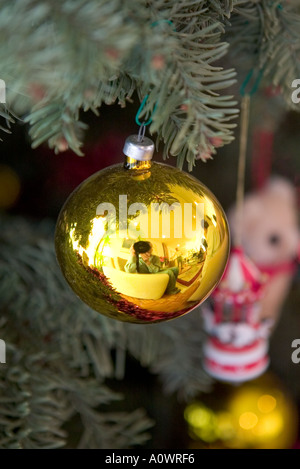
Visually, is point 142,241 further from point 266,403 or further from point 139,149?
point 266,403

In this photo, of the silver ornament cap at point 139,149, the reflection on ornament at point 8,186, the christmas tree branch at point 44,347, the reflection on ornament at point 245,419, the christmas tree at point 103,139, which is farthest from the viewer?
the reflection on ornament at point 245,419

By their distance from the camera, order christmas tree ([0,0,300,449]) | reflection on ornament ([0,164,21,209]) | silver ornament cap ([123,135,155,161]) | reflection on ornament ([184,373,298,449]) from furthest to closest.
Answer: reflection on ornament ([184,373,298,449]) < reflection on ornament ([0,164,21,209]) < silver ornament cap ([123,135,155,161]) < christmas tree ([0,0,300,449])

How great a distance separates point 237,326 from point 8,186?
415 mm

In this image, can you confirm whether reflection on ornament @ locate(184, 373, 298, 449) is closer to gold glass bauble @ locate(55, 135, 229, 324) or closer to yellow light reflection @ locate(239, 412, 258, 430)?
yellow light reflection @ locate(239, 412, 258, 430)

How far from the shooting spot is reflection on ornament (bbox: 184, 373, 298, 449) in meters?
0.91

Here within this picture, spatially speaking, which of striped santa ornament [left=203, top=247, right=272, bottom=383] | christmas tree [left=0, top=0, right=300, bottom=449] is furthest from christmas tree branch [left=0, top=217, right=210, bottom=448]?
striped santa ornament [left=203, top=247, right=272, bottom=383]

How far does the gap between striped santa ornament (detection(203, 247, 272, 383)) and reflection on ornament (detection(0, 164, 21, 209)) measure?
1.12 feet

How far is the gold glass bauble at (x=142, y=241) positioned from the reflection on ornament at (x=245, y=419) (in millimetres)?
589

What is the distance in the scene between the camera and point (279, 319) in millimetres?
1041

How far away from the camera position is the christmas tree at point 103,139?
0.28 metres
